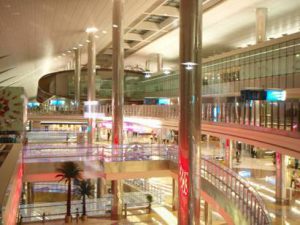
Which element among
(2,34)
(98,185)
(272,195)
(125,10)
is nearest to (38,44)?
(2,34)

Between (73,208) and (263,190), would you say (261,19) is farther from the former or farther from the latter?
(73,208)

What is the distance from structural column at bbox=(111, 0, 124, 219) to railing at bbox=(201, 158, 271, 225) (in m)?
8.95

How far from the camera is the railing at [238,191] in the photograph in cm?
834

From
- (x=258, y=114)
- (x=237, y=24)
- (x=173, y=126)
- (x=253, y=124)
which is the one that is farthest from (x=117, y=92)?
(x=237, y=24)

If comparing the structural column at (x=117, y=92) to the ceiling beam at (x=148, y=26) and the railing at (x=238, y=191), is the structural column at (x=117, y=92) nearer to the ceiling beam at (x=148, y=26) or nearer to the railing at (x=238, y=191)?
the railing at (x=238, y=191)

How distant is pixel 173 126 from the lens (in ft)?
68.3

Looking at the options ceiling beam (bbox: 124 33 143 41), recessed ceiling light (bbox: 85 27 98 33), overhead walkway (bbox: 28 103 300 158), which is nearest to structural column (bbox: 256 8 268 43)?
overhead walkway (bbox: 28 103 300 158)

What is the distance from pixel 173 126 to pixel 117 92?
3.73 m

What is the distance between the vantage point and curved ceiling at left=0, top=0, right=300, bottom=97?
20.1 m

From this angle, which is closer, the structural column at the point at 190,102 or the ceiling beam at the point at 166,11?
the structural column at the point at 190,102

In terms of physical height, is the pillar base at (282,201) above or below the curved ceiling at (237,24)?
below

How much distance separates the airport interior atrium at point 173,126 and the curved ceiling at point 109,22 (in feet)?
0.32

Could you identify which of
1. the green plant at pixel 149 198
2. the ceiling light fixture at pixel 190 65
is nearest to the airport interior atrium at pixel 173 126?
the ceiling light fixture at pixel 190 65

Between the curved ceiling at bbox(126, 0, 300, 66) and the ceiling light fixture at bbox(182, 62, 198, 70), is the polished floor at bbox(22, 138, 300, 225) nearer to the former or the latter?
the ceiling light fixture at bbox(182, 62, 198, 70)
